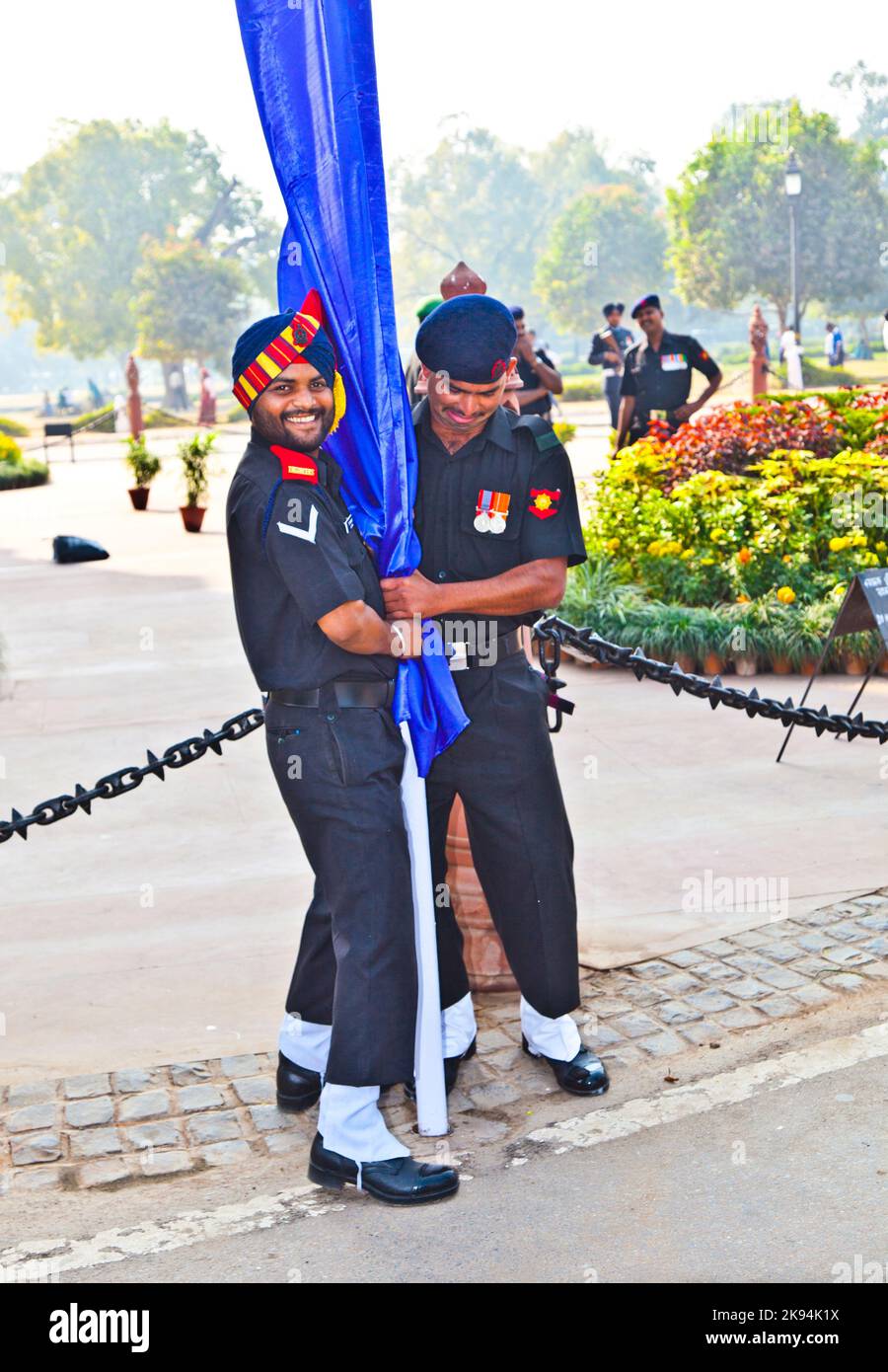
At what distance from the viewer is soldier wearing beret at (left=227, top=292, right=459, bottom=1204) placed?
3494 mm

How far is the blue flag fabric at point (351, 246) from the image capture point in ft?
11.5

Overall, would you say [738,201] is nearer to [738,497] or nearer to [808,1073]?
[738,497]

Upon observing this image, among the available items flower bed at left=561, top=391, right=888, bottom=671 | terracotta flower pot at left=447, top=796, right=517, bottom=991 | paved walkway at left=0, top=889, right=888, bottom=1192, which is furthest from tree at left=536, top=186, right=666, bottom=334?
terracotta flower pot at left=447, top=796, right=517, bottom=991

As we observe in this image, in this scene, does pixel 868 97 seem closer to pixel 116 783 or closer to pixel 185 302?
pixel 185 302

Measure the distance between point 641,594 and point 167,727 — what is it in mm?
2985

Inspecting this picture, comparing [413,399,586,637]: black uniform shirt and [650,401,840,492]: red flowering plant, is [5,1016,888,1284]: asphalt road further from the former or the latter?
[650,401,840,492]: red flowering plant

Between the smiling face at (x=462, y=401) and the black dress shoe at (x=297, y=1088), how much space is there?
167 cm

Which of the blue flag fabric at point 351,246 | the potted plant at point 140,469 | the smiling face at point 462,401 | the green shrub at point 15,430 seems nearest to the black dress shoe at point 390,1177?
the blue flag fabric at point 351,246

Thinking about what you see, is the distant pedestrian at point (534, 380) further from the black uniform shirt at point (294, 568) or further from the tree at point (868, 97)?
the tree at point (868, 97)

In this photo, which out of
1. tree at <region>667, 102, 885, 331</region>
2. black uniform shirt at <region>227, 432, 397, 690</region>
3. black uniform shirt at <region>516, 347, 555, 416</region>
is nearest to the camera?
black uniform shirt at <region>227, 432, 397, 690</region>

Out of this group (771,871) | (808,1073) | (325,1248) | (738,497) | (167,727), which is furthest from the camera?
(738,497)

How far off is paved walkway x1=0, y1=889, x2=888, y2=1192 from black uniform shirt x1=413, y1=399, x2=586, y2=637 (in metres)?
1.22
